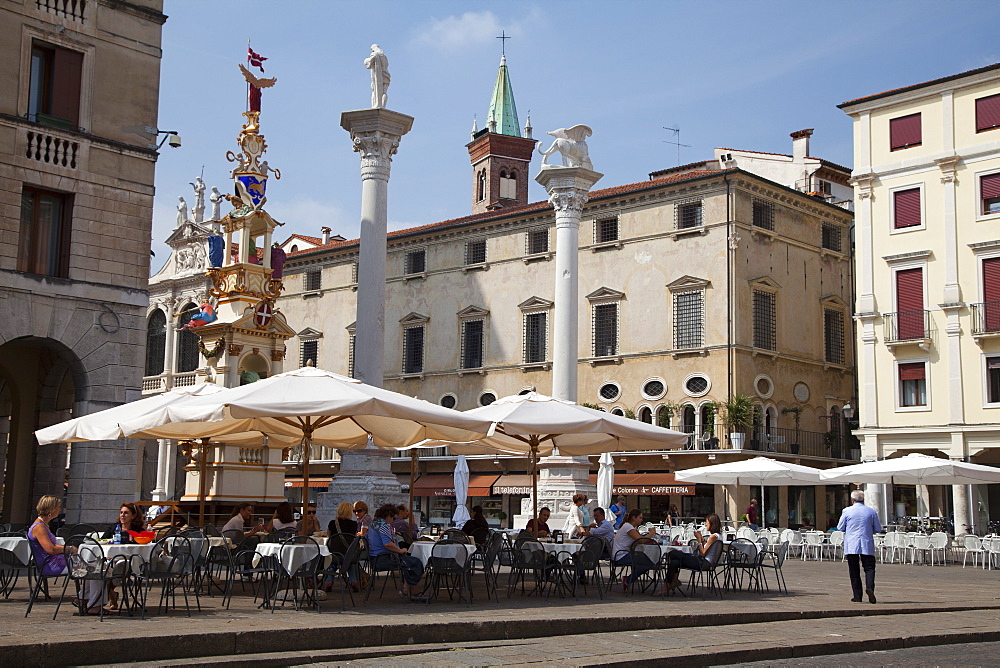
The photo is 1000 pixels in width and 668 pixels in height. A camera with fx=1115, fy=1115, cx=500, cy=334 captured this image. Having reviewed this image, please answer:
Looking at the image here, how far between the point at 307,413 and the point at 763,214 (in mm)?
32684

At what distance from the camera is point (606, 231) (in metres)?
45.0

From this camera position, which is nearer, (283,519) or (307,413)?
(307,413)

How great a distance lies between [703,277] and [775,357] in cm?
417

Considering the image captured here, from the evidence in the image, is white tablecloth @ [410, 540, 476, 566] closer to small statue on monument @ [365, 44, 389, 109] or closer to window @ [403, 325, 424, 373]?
small statue on monument @ [365, 44, 389, 109]

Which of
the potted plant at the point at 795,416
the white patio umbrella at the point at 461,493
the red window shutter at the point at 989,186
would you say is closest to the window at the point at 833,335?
the potted plant at the point at 795,416

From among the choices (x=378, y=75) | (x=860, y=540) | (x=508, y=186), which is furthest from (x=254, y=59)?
(x=508, y=186)

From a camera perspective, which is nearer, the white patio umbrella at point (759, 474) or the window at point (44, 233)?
the window at point (44, 233)

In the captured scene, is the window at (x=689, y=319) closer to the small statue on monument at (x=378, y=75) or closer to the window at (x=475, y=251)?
the window at (x=475, y=251)

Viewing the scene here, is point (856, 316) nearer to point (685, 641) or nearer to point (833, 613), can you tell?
point (833, 613)

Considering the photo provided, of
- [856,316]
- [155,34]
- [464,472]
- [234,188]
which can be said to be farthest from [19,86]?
[856,316]

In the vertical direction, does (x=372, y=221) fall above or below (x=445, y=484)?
above

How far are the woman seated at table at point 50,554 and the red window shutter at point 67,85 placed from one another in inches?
392

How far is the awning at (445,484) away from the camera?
1788 inches

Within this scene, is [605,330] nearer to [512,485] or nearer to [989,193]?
[512,485]
